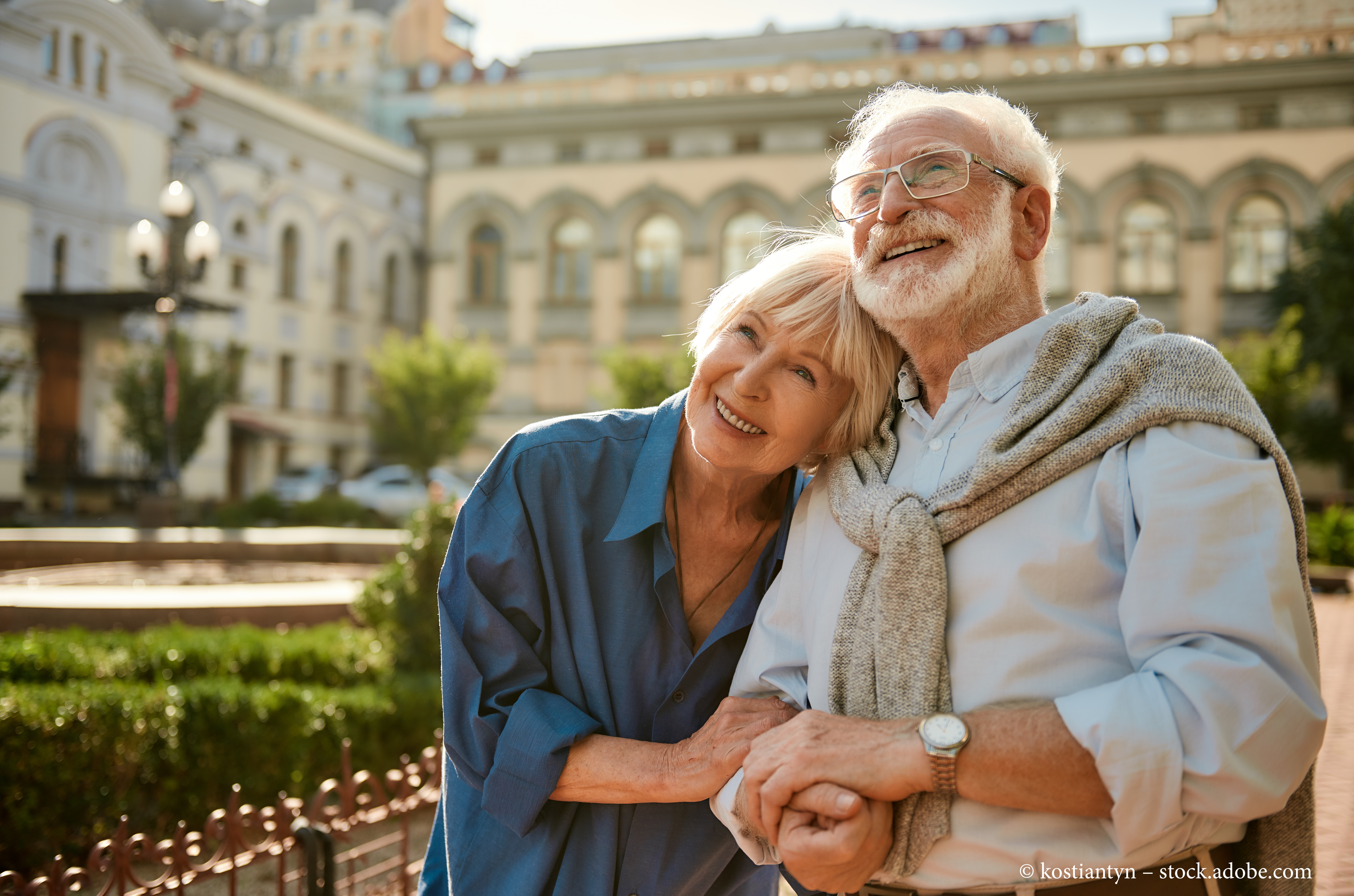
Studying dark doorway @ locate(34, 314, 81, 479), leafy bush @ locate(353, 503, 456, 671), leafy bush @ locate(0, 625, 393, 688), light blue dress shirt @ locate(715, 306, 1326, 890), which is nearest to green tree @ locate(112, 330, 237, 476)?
dark doorway @ locate(34, 314, 81, 479)

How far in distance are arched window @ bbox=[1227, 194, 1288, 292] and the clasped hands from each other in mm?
30685

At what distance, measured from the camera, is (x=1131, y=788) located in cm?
151

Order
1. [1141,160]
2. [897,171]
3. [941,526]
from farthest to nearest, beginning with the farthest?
[1141,160] → [897,171] → [941,526]

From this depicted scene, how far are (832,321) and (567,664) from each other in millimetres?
905

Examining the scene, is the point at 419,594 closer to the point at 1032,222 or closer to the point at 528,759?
the point at 528,759

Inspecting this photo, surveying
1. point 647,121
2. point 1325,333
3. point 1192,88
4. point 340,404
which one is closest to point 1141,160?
point 1192,88

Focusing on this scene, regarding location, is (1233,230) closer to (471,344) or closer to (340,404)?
(471,344)

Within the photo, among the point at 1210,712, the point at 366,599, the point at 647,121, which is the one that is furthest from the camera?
the point at 647,121

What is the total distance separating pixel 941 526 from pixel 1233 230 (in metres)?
30.8

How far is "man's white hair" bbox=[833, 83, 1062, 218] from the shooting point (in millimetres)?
2131

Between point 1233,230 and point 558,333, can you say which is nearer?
point 1233,230

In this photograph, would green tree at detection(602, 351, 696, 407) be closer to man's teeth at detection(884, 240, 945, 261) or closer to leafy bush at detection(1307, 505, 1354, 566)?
leafy bush at detection(1307, 505, 1354, 566)

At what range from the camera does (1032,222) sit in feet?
7.14

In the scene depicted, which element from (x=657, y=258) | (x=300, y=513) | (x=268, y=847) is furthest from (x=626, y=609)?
(x=657, y=258)
